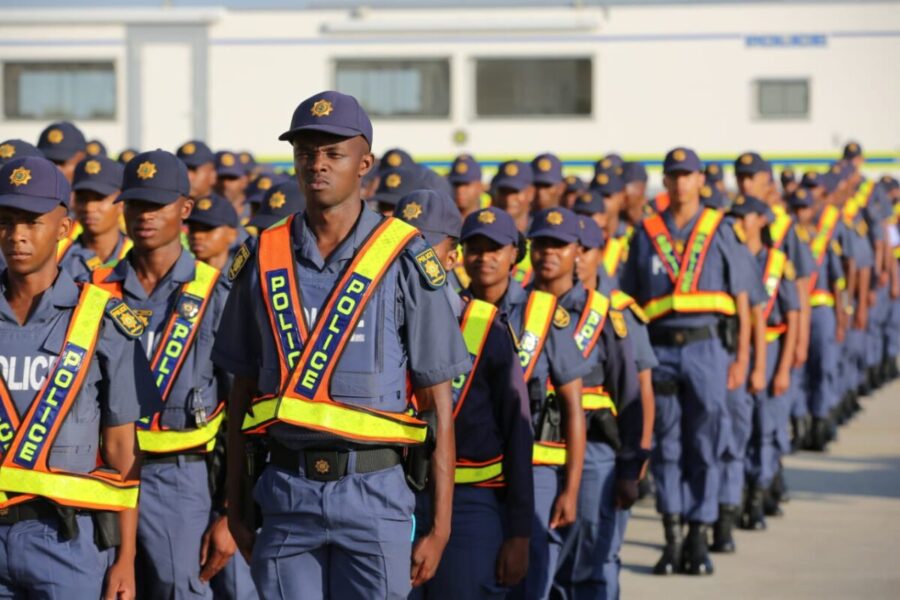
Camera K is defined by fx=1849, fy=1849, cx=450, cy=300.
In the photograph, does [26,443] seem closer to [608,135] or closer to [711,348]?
[711,348]

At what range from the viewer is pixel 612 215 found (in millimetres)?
13281

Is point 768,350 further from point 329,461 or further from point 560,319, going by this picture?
point 329,461

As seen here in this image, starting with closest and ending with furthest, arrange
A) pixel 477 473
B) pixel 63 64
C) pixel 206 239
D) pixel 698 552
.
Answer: pixel 477 473 < pixel 206 239 < pixel 698 552 < pixel 63 64

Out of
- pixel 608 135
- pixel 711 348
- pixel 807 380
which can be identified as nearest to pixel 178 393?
pixel 711 348

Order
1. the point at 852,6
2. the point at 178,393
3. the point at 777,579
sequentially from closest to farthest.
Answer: the point at 178,393 → the point at 777,579 → the point at 852,6

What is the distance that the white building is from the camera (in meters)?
24.3

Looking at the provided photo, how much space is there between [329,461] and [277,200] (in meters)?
3.99

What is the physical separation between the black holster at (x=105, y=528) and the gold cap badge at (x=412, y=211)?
1.85 metres

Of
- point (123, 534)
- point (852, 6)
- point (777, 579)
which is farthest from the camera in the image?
point (852, 6)

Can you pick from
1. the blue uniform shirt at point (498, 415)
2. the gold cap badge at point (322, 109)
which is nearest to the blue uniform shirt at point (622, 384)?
the blue uniform shirt at point (498, 415)

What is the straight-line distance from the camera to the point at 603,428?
333 inches

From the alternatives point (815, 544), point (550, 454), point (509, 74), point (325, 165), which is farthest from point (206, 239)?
point (509, 74)

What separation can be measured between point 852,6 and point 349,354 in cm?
1984

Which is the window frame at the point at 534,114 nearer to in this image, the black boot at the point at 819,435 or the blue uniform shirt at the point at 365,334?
the black boot at the point at 819,435
